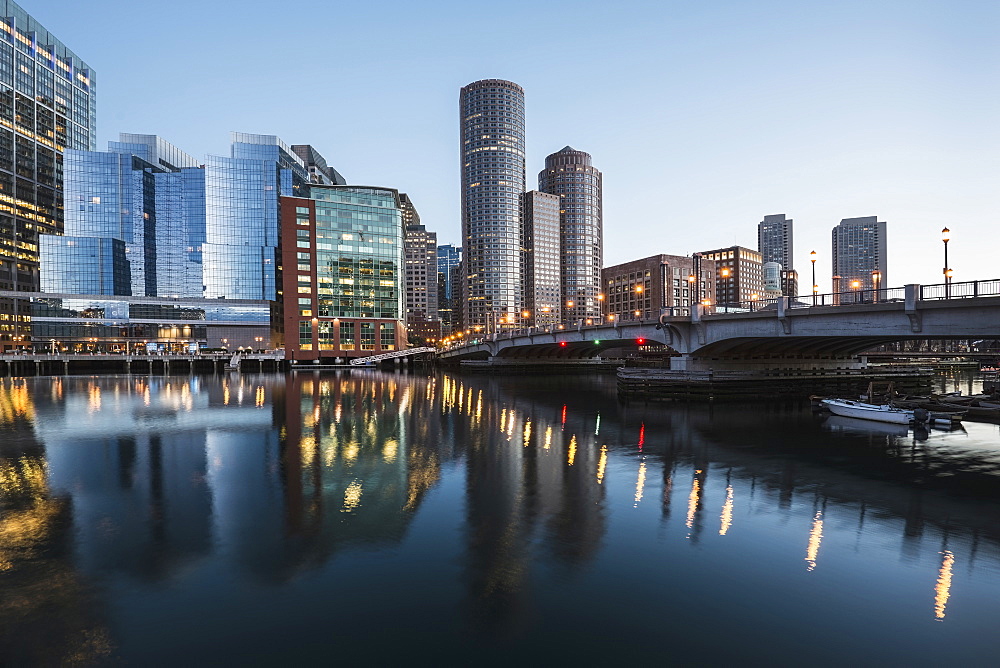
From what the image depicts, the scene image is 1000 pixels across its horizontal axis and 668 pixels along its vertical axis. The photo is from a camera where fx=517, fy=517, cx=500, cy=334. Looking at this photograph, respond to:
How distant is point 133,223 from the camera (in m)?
187

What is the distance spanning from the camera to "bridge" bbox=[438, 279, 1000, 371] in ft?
101

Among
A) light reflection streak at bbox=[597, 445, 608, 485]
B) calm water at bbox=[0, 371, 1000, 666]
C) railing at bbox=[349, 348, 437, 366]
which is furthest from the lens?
railing at bbox=[349, 348, 437, 366]

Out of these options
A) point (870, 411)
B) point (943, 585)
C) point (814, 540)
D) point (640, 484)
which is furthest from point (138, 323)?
point (943, 585)

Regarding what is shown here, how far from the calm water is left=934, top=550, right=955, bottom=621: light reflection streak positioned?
0.06 metres

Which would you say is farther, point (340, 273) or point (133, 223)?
point (133, 223)

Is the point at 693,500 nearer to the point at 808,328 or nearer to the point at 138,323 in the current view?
the point at 808,328

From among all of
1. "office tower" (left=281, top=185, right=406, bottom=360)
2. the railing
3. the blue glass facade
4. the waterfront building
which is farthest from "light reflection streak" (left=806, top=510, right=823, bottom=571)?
the blue glass facade

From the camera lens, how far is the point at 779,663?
892 centimetres

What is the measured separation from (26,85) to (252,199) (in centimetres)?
10957

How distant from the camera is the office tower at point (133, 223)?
170375 millimetres

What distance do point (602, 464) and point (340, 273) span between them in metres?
125

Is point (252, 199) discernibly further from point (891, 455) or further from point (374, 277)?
point (891, 455)

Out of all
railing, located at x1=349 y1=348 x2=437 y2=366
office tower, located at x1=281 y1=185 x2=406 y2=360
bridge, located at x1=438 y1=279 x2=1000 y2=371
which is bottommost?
railing, located at x1=349 y1=348 x2=437 y2=366

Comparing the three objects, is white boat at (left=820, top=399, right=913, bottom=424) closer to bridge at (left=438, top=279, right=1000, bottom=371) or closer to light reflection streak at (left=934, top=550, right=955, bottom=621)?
A: bridge at (left=438, top=279, right=1000, bottom=371)
